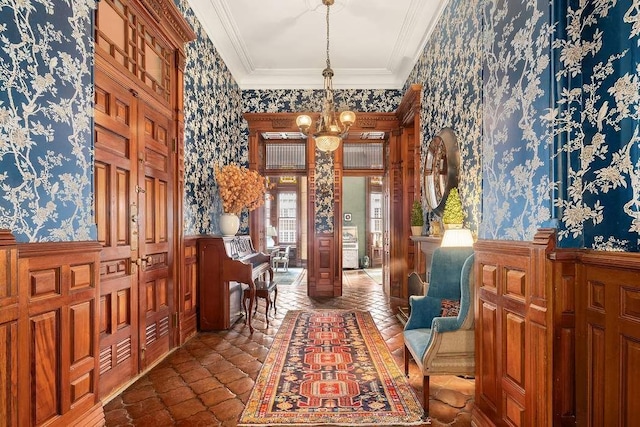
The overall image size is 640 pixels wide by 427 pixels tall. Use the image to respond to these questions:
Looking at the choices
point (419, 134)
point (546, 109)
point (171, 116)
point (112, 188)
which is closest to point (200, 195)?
point (171, 116)

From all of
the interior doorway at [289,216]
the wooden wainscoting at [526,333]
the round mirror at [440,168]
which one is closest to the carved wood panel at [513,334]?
the wooden wainscoting at [526,333]

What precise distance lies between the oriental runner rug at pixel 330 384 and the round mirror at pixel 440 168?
5.78 feet

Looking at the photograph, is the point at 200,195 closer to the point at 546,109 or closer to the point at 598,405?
the point at 546,109

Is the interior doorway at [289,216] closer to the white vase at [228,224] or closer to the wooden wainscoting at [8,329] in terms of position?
the white vase at [228,224]

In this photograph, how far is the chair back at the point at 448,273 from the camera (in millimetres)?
3127

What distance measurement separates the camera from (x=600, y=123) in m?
1.71

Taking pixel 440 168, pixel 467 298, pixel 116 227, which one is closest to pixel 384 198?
pixel 440 168

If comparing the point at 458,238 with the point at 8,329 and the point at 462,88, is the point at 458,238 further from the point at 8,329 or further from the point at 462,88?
the point at 8,329

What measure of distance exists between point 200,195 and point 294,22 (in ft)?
8.65

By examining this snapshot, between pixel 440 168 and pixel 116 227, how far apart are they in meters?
3.34

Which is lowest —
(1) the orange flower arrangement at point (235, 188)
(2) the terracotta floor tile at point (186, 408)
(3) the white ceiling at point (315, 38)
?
(2) the terracotta floor tile at point (186, 408)

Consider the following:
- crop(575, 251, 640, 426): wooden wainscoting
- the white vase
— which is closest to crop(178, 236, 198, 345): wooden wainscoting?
the white vase

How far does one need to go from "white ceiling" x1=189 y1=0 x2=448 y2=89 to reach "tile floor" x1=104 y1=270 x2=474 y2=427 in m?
3.97

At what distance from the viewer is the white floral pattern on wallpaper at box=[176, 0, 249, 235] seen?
177 inches
